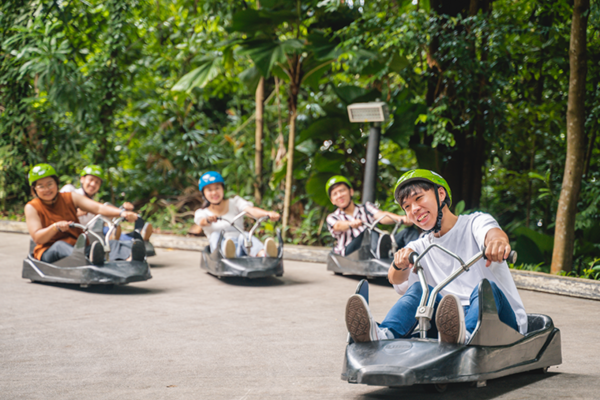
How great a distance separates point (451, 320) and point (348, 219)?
4.72 meters

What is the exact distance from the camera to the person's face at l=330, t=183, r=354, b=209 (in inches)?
294

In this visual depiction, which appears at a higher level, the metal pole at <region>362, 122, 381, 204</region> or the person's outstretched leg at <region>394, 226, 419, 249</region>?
the metal pole at <region>362, 122, 381, 204</region>

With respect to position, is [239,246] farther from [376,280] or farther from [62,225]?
[62,225]

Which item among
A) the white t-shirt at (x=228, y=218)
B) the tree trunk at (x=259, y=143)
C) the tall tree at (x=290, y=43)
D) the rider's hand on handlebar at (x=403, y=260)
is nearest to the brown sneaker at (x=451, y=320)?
the rider's hand on handlebar at (x=403, y=260)

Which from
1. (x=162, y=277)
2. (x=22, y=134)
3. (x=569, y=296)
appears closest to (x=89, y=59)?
(x=22, y=134)

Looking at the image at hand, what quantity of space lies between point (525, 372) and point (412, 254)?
1.02 meters

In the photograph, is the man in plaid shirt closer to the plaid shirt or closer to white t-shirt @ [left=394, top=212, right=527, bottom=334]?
the plaid shirt

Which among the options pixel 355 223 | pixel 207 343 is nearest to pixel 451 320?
pixel 207 343

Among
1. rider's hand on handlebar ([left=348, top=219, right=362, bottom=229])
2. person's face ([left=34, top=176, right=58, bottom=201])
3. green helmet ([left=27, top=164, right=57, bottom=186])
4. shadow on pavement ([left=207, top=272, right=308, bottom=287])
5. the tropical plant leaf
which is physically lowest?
shadow on pavement ([left=207, top=272, right=308, bottom=287])

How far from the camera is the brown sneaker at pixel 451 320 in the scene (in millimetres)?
2783

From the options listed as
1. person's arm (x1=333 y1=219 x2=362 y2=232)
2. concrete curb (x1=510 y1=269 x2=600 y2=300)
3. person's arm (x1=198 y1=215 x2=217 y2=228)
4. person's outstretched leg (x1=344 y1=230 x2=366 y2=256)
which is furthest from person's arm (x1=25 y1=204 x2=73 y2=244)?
concrete curb (x1=510 y1=269 x2=600 y2=300)

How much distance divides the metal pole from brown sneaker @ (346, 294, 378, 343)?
18.3 feet

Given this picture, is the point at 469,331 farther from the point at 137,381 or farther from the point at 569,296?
the point at 569,296

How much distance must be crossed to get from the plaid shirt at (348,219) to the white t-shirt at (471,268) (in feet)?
13.4
